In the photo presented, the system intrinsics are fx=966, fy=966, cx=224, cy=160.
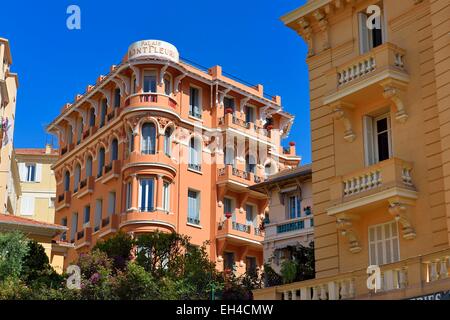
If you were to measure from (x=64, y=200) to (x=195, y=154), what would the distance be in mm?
9880

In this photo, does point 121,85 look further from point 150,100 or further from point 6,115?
point 6,115

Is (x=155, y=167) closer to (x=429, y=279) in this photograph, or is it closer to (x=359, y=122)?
(x=359, y=122)

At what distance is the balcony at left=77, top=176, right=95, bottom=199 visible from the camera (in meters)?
59.2

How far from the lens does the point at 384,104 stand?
2766cm

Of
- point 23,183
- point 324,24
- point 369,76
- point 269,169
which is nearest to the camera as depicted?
point 369,76

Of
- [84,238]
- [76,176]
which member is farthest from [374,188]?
[76,176]

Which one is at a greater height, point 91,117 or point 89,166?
point 91,117

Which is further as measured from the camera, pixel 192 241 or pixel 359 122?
pixel 192 241

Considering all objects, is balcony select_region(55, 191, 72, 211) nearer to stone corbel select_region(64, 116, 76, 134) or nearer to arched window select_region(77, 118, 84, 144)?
arched window select_region(77, 118, 84, 144)

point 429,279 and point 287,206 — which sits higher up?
point 287,206

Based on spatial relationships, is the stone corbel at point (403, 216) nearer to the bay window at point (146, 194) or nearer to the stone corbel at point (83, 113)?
the bay window at point (146, 194)

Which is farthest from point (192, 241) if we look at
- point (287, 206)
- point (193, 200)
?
point (287, 206)

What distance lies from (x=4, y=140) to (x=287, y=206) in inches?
709

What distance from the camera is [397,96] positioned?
26906 millimetres
